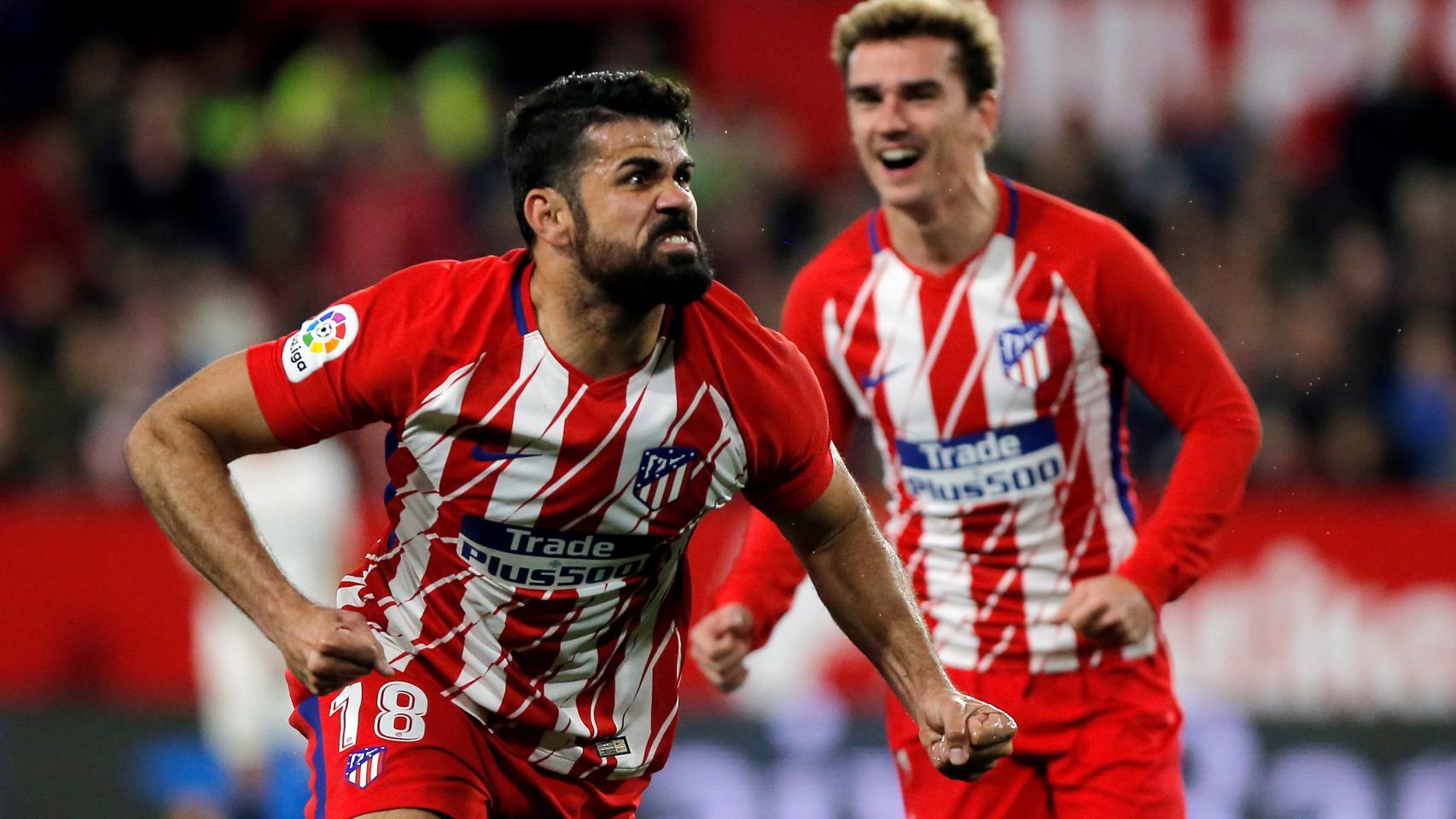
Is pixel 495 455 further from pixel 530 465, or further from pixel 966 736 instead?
pixel 966 736

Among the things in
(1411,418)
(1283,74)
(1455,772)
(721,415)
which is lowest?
(1455,772)

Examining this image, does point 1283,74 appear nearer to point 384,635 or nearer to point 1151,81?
point 1151,81

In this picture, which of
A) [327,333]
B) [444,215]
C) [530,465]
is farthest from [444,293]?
[444,215]

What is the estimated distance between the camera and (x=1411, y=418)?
9.72 meters

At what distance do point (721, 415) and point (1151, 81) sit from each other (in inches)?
359

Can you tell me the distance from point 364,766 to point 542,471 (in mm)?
708

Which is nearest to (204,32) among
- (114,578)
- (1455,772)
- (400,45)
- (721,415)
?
(400,45)

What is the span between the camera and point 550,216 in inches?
161

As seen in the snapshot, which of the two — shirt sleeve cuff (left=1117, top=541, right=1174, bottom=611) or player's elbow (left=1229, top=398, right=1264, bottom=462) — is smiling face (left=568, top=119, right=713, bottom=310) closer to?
shirt sleeve cuff (left=1117, top=541, right=1174, bottom=611)

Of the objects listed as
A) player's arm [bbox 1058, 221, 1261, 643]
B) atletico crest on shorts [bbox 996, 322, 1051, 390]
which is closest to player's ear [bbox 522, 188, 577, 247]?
atletico crest on shorts [bbox 996, 322, 1051, 390]

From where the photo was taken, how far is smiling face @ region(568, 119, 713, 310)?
155 inches

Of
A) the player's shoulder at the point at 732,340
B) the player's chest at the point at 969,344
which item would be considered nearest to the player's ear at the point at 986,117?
the player's chest at the point at 969,344

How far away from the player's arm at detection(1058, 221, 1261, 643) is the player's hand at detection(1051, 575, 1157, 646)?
8cm

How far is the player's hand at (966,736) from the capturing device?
397cm
